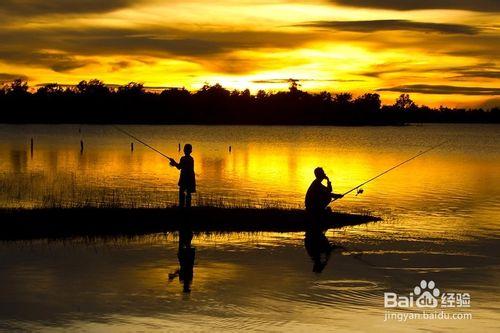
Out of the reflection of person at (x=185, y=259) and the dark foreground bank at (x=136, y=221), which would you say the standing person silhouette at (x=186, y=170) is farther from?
the reflection of person at (x=185, y=259)

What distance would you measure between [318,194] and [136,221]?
18.9 feet

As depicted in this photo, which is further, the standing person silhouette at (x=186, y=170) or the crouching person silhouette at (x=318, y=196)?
the crouching person silhouette at (x=318, y=196)

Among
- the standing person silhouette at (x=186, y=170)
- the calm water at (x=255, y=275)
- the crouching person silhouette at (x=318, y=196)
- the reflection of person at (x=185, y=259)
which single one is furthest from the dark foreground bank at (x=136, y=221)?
the standing person silhouette at (x=186, y=170)

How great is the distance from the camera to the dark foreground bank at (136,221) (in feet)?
76.7

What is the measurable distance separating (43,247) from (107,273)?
378 centimetres

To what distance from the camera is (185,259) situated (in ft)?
66.8

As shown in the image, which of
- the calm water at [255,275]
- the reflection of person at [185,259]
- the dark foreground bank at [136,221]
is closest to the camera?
the calm water at [255,275]

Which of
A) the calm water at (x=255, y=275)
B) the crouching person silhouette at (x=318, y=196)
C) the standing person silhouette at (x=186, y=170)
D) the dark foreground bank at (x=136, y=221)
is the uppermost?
the standing person silhouette at (x=186, y=170)

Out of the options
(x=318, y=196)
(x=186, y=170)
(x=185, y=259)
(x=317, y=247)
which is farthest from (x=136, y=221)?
(x=317, y=247)

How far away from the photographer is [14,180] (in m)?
44.7

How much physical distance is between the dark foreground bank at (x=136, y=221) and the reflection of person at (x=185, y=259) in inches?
26.1

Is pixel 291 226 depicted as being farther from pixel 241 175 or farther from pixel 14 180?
pixel 241 175

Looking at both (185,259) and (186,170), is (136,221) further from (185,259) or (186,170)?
(185,259)

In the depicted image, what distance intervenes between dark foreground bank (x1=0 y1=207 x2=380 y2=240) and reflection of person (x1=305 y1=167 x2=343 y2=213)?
0.75 metres
